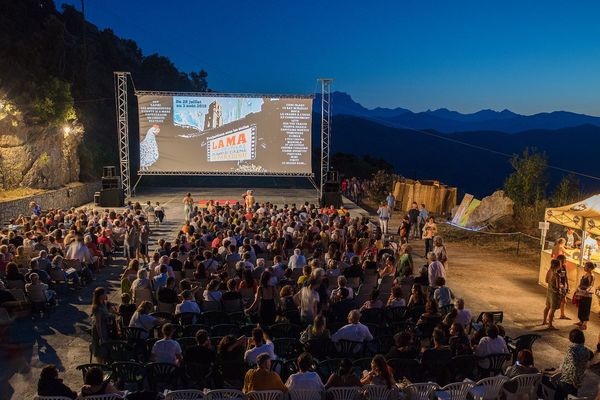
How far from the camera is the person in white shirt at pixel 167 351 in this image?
228 inches

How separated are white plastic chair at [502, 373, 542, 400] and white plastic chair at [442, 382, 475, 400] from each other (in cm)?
40

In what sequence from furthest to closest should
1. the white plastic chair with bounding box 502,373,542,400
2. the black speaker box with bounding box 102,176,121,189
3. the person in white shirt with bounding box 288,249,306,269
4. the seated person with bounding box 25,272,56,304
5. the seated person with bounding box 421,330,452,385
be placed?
the black speaker box with bounding box 102,176,121,189
the person in white shirt with bounding box 288,249,306,269
the seated person with bounding box 25,272,56,304
the seated person with bounding box 421,330,452,385
the white plastic chair with bounding box 502,373,542,400

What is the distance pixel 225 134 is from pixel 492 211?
1165 cm

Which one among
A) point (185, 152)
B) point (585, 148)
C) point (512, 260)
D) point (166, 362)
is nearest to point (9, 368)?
point (166, 362)

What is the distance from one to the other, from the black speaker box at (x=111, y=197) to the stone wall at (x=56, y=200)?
1.93 meters

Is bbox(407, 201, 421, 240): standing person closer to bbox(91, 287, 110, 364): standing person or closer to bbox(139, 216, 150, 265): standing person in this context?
bbox(139, 216, 150, 265): standing person

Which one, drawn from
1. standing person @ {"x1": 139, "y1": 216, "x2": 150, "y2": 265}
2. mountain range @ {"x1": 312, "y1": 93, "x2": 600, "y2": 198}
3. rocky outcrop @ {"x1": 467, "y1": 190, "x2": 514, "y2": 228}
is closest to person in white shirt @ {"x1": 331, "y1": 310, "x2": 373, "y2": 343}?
standing person @ {"x1": 139, "y1": 216, "x2": 150, "y2": 265}

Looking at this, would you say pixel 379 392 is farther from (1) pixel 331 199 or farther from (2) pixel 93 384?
(1) pixel 331 199

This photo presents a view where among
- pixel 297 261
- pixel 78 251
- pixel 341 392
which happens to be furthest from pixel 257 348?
pixel 78 251

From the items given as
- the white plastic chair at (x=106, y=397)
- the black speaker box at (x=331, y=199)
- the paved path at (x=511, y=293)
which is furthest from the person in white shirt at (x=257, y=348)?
the black speaker box at (x=331, y=199)

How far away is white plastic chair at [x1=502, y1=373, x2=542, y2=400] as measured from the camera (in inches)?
211

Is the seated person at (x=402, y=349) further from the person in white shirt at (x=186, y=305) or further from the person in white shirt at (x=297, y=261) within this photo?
the person in white shirt at (x=297, y=261)

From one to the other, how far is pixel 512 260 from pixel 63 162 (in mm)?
20320

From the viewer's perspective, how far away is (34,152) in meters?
22.4
